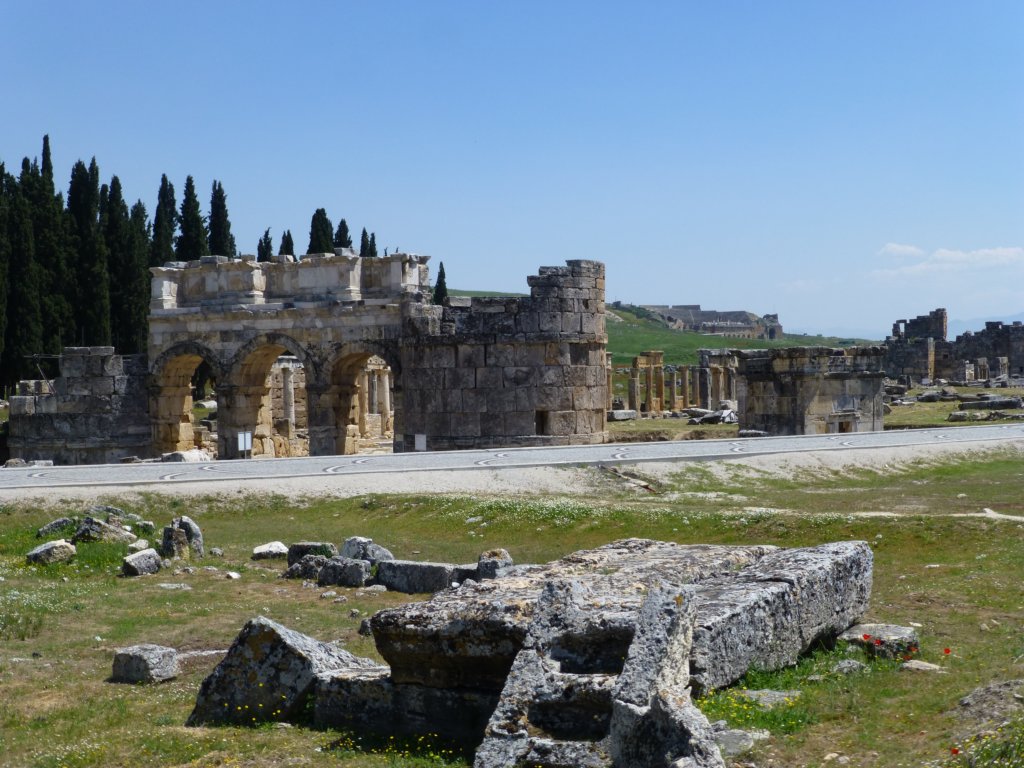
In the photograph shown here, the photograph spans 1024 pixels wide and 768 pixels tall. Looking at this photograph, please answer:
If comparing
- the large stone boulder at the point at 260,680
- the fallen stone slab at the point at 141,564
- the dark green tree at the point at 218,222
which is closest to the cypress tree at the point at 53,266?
the dark green tree at the point at 218,222

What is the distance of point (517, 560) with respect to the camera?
A: 1711 centimetres

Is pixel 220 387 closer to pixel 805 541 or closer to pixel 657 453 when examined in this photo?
pixel 657 453

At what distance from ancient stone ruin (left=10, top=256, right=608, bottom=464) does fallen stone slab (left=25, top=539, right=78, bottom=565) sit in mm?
16343

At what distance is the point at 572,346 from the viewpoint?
3259cm

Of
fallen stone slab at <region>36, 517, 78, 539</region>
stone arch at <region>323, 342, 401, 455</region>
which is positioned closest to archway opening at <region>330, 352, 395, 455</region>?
stone arch at <region>323, 342, 401, 455</region>

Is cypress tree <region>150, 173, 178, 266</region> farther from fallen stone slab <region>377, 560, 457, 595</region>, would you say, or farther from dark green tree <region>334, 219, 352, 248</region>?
fallen stone slab <region>377, 560, 457, 595</region>

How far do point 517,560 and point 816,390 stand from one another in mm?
19539

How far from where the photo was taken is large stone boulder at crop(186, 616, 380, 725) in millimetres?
9344

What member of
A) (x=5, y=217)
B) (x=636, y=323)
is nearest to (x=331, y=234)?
(x=5, y=217)

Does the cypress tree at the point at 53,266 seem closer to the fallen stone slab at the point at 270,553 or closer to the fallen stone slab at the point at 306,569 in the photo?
the fallen stone slab at the point at 270,553

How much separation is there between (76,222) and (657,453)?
37.9 m

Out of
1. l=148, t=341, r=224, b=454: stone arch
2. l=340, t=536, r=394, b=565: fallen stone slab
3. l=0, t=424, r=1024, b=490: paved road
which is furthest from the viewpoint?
l=148, t=341, r=224, b=454: stone arch

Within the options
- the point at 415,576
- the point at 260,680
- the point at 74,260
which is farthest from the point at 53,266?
the point at 260,680

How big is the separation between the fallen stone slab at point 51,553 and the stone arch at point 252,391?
672 inches
